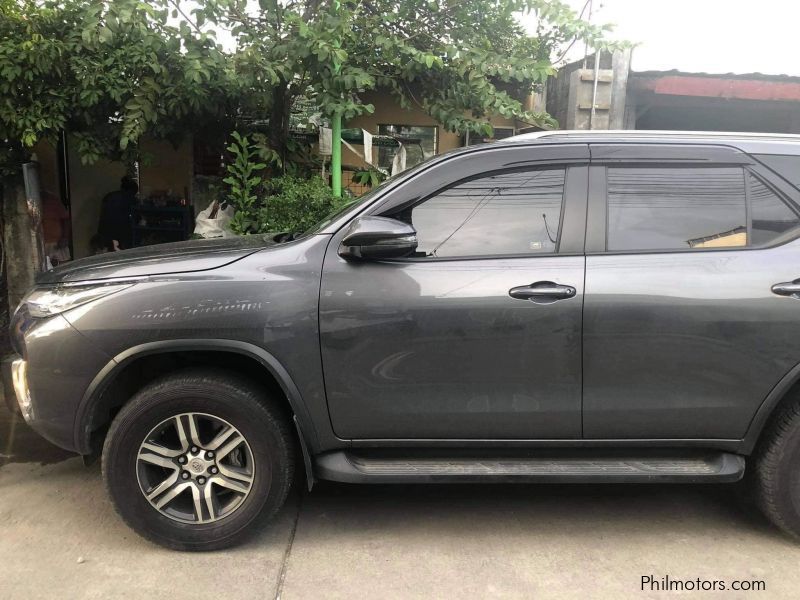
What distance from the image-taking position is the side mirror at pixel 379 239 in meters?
2.76

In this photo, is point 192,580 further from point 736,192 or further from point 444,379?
point 736,192

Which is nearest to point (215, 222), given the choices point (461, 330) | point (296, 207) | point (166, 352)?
point (296, 207)

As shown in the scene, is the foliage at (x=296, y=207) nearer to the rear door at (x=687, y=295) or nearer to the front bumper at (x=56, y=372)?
the front bumper at (x=56, y=372)

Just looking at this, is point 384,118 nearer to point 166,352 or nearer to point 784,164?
point 784,164

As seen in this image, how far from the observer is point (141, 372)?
9.77ft

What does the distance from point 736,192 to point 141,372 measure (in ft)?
10.1

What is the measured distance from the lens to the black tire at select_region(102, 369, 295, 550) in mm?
2797

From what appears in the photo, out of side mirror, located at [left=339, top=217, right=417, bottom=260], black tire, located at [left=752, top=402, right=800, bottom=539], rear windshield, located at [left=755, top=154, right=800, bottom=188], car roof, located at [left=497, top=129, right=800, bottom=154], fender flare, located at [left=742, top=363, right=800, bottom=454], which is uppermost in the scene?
car roof, located at [left=497, top=129, right=800, bottom=154]

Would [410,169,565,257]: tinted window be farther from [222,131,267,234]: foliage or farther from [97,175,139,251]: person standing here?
[97,175,139,251]: person standing

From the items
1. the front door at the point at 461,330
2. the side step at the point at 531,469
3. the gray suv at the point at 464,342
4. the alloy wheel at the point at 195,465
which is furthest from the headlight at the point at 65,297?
the side step at the point at 531,469

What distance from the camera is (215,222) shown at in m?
6.32

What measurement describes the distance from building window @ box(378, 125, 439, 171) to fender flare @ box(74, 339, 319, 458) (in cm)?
554

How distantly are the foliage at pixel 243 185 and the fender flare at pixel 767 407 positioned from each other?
461 centimetres

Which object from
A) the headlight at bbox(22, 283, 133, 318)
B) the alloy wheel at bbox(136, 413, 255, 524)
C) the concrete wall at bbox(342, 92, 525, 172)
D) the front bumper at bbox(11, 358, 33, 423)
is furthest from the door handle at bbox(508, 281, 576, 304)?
the concrete wall at bbox(342, 92, 525, 172)
